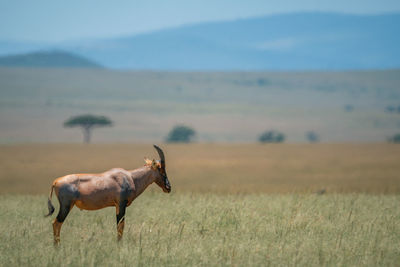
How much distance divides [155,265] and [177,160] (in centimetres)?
3730

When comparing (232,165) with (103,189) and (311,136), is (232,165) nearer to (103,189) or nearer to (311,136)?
(103,189)

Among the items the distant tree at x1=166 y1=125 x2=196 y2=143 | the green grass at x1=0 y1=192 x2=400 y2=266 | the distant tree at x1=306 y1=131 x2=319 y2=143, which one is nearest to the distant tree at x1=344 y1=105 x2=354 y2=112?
the distant tree at x1=306 y1=131 x2=319 y2=143

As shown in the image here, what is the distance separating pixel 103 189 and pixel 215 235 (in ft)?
7.02

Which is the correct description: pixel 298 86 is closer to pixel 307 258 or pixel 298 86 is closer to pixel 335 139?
pixel 335 139

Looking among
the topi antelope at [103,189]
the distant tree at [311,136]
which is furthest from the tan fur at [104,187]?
the distant tree at [311,136]

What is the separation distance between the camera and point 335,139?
10856cm

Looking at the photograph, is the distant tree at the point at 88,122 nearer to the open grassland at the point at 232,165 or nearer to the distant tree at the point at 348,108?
the open grassland at the point at 232,165

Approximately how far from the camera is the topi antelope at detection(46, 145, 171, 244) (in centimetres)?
941

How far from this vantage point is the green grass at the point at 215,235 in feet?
28.6

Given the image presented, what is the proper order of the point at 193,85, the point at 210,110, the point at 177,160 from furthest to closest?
the point at 193,85, the point at 210,110, the point at 177,160

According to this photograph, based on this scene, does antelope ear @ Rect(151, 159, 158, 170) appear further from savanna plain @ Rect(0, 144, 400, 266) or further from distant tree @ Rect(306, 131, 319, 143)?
distant tree @ Rect(306, 131, 319, 143)

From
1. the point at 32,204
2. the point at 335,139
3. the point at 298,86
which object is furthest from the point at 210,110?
the point at 32,204

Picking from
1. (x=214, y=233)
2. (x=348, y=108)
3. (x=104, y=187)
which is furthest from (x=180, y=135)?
(x=104, y=187)

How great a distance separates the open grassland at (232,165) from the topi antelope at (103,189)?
14998 mm
